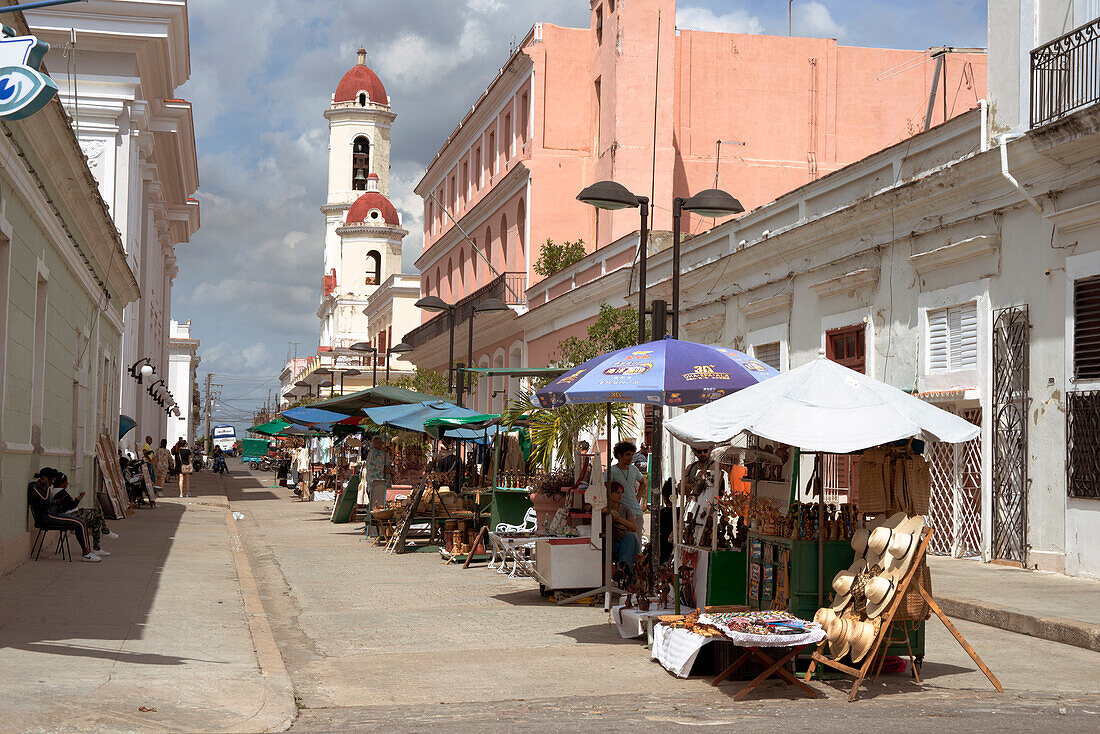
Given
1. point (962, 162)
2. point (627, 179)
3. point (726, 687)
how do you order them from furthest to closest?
point (627, 179) < point (962, 162) < point (726, 687)

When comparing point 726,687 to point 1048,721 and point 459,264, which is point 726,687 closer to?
point 1048,721

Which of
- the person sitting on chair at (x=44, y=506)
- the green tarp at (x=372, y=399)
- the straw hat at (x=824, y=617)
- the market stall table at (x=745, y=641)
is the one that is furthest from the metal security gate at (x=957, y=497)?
the person sitting on chair at (x=44, y=506)

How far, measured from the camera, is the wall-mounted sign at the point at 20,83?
7469 mm

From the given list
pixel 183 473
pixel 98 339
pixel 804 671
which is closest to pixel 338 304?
pixel 183 473

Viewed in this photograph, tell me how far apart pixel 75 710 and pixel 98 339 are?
1615 cm

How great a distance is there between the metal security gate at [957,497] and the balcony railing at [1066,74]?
147 inches

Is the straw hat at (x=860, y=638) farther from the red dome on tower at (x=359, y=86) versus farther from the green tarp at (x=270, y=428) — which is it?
the red dome on tower at (x=359, y=86)

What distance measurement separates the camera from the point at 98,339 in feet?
70.2

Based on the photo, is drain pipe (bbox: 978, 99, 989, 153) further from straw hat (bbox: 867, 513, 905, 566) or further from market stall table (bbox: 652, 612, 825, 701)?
market stall table (bbox: 652, 612, 825, 701)

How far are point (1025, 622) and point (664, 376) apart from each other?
3612 mm

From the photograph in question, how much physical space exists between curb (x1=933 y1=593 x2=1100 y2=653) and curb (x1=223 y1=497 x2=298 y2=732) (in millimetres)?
5988

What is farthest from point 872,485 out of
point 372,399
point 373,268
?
point 373,268

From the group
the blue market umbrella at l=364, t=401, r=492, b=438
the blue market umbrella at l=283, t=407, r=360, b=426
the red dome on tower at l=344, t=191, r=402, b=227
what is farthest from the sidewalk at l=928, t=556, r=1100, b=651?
the red dome on tower at l=344, t=191, r=402, b=227

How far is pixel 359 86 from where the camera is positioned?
81.4 metres
